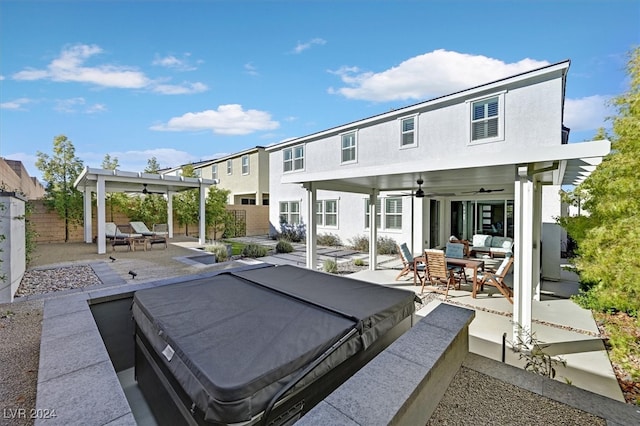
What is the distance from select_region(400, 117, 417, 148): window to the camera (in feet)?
40.0

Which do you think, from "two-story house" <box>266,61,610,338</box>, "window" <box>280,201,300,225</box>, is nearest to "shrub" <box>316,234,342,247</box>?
"two-story house" <box>266,61,610,338</box>

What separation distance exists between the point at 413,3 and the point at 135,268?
37.0 feet

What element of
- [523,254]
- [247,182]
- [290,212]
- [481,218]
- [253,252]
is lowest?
[253,252]

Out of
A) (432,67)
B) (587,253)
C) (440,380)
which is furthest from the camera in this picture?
(432,67)

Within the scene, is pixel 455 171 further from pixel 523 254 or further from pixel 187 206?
pixel 187 206

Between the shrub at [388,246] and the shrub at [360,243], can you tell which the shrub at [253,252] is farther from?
the shrub at [388,246]

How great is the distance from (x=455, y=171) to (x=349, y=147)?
31.3ft

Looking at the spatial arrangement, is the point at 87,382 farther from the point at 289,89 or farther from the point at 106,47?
the point at 289,89

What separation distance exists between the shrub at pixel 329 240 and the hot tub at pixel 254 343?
11436mm

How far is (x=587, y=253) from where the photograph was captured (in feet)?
16.9

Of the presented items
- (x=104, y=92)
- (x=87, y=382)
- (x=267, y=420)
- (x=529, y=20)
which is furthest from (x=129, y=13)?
(x=529, y=20)

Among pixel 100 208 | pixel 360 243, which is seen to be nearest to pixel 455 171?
pixel 360 243

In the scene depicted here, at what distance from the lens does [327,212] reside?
15930 mm

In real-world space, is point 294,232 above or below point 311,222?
below
